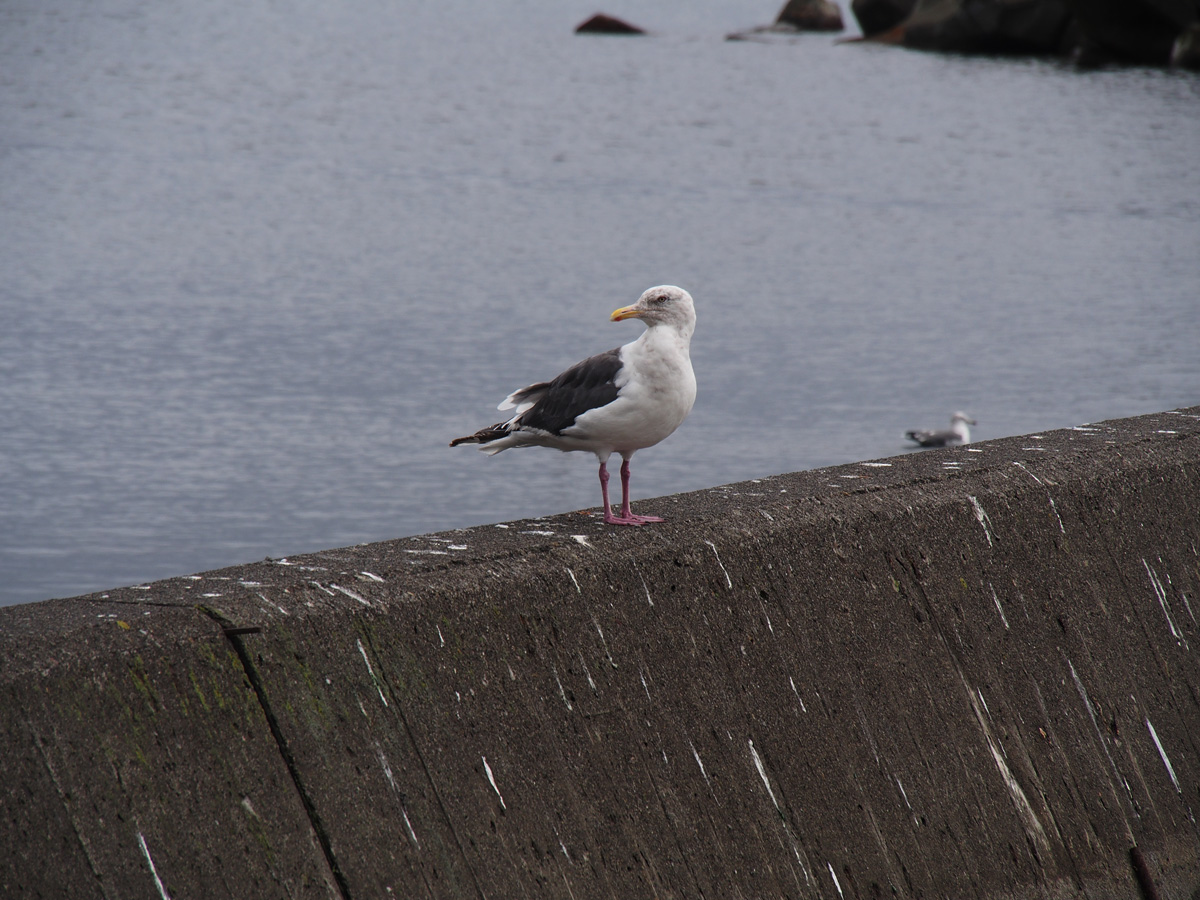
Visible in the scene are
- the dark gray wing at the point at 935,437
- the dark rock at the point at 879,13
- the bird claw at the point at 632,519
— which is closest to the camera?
the bird claw at the point at 632,519

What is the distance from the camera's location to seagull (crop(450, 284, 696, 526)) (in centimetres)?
402

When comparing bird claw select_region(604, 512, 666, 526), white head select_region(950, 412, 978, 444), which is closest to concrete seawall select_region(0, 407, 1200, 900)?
bird claw select_region(604, 512, 666, 526)

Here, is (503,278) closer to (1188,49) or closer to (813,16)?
(1188,49)

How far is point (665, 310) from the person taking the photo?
4.11 meters

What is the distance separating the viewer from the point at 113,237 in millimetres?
26453

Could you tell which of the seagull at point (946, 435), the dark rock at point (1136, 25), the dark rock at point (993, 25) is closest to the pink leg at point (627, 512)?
the seagull at point (946, 435)

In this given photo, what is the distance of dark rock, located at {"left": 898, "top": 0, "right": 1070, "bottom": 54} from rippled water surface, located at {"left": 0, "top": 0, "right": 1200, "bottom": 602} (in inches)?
114

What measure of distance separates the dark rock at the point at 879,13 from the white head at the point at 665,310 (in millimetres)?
64530

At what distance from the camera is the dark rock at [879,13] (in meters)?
64.7

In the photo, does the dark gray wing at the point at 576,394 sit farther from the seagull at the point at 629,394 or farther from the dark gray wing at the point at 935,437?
the dark gray wing at the point at 935,437

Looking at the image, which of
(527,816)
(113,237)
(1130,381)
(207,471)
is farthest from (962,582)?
(113,237)

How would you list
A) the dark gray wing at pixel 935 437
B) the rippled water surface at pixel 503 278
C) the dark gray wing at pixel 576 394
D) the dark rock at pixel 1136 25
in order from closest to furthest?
the dark gray wing at pixel 576 394 < the rippled water surface at pixel 503 278 < the dark gray wing at pixel 935 437 < the dark rock at pixel 1136 25

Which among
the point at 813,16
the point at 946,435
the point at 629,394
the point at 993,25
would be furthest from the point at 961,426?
the point at 813,16

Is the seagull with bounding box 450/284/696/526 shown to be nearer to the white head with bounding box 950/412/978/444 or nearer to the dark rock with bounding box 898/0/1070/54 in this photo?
the white head with bounding box 950/412/978/444
